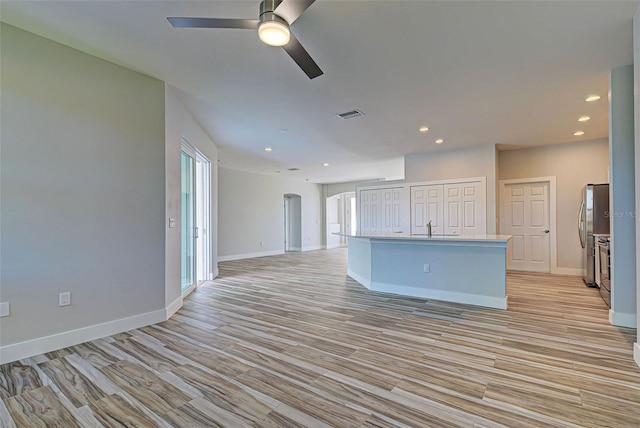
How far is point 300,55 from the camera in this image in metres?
2.17

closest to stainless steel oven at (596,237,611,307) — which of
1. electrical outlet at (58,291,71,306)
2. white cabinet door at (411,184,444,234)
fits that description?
white cabinet door at (411,184,444,234)

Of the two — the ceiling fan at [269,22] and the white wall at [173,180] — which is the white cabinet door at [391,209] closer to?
the white wall at [173,180]

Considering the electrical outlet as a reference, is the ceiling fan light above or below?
above

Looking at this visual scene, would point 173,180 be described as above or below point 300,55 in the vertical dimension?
below

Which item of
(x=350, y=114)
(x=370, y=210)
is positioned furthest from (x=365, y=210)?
(x=350, y=114)

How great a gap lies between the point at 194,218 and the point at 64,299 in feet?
8.33

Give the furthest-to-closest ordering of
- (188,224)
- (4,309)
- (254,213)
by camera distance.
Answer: (254,213) → (188,224) → (4,309)

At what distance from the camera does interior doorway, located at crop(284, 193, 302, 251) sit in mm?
11438

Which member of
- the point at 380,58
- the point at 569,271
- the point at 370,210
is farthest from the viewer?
the point at 370,210

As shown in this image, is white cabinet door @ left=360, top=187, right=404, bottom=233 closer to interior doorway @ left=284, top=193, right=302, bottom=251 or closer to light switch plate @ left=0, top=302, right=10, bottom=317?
interior doorway @ left=284, top=193, right=302, bottom=251

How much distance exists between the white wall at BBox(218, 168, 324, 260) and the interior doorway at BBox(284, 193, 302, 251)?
0.67 ft

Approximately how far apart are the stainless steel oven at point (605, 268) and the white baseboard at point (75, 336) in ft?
18.3

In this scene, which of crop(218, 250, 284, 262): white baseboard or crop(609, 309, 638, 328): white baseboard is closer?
crop(609, 309, 638, 328): white baseboard

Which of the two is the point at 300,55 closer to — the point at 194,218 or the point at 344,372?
the point at 344,372
